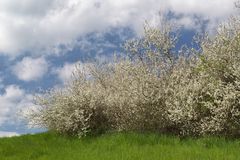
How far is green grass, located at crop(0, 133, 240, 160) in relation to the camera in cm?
1894

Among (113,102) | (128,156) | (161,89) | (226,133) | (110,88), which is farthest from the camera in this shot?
(110,88)

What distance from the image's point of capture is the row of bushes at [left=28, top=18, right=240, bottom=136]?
23.4 meters

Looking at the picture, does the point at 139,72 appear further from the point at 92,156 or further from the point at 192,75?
the point at 92,156

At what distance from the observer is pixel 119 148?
21.7 meters

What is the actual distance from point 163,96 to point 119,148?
4656 mm

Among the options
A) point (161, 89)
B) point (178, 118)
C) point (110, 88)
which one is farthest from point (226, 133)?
point (110, 88)

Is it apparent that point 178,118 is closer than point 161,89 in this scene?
Yes

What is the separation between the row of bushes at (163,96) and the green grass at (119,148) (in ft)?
3.88

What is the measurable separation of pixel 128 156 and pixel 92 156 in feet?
5.93

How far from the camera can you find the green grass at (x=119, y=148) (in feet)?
62.1

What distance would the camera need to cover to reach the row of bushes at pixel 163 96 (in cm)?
2338

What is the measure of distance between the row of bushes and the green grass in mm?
1183

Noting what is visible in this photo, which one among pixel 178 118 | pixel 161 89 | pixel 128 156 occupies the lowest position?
pixel 128 156

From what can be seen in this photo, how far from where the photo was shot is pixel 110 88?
29844 mm
